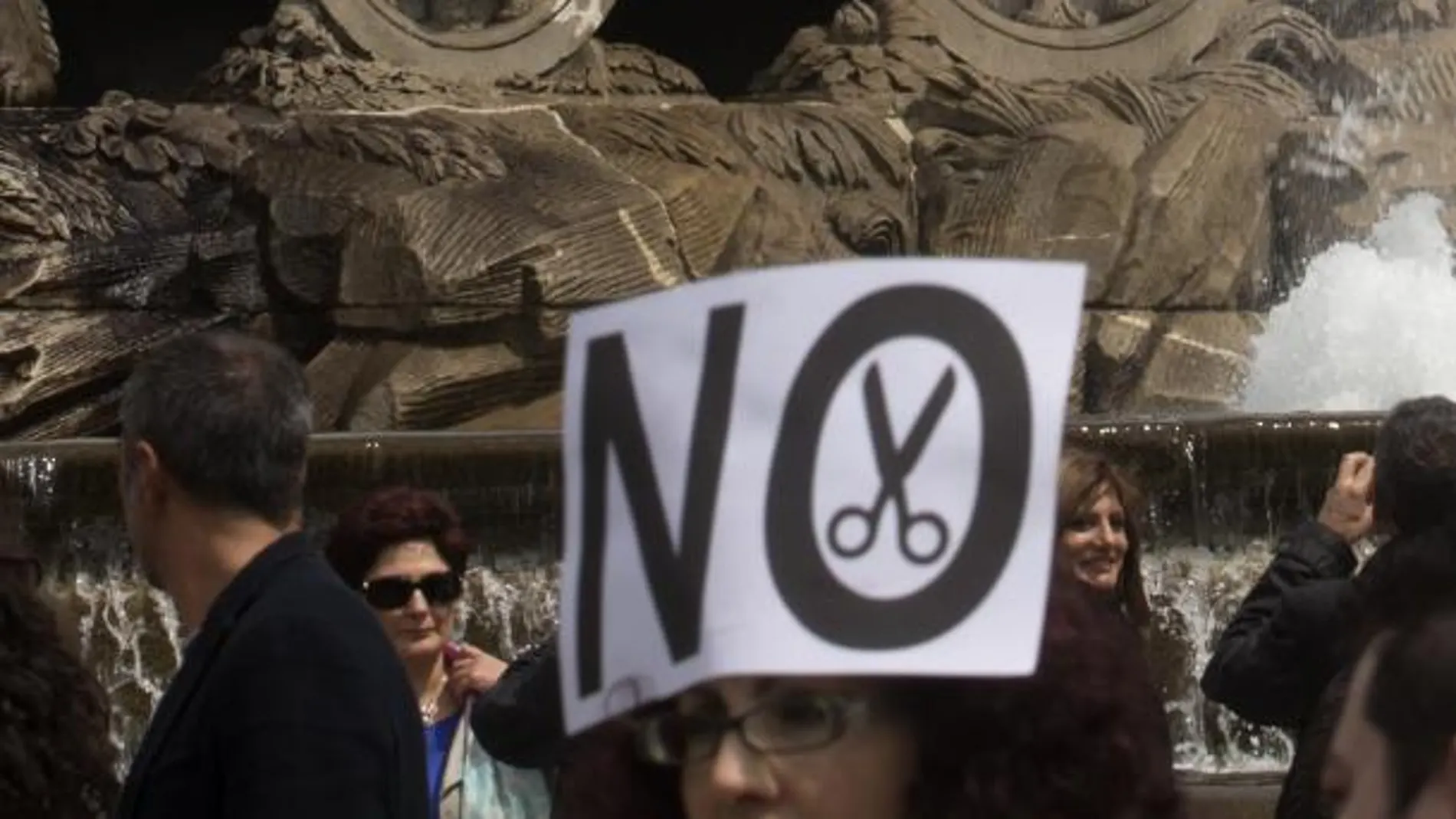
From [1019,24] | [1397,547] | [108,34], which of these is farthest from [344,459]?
[108,34]

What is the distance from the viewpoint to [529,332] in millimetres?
13344

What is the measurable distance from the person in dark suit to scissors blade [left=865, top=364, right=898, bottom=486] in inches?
55.5

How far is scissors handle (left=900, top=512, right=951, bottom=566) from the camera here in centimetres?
327

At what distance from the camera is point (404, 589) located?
6.00m

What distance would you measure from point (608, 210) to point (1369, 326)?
3.19 metres

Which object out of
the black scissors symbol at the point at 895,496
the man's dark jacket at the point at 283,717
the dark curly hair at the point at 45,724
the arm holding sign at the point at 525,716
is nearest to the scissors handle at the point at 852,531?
the black scissors symbol at the point at 895,496

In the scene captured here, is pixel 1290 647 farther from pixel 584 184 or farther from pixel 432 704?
pixel 584 184

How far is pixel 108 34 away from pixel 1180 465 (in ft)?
28.0

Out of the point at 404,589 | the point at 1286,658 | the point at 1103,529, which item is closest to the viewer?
the point at 1286,658

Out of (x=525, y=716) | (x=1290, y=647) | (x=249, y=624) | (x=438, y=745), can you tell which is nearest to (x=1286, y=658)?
(x=1290, y=647)

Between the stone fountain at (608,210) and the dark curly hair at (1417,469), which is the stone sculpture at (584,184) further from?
the dark curly hair at (1417,469)

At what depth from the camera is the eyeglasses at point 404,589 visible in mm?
5996

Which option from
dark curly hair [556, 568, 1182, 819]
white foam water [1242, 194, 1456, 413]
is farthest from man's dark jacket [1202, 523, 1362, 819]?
white foam water [1242, 194, 1456, 413]

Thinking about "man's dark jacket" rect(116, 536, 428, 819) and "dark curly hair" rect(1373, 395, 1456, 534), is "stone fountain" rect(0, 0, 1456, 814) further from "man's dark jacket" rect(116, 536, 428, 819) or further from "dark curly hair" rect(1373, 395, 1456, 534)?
"man's dark jacket" rect(116, 536, 428, 819)
